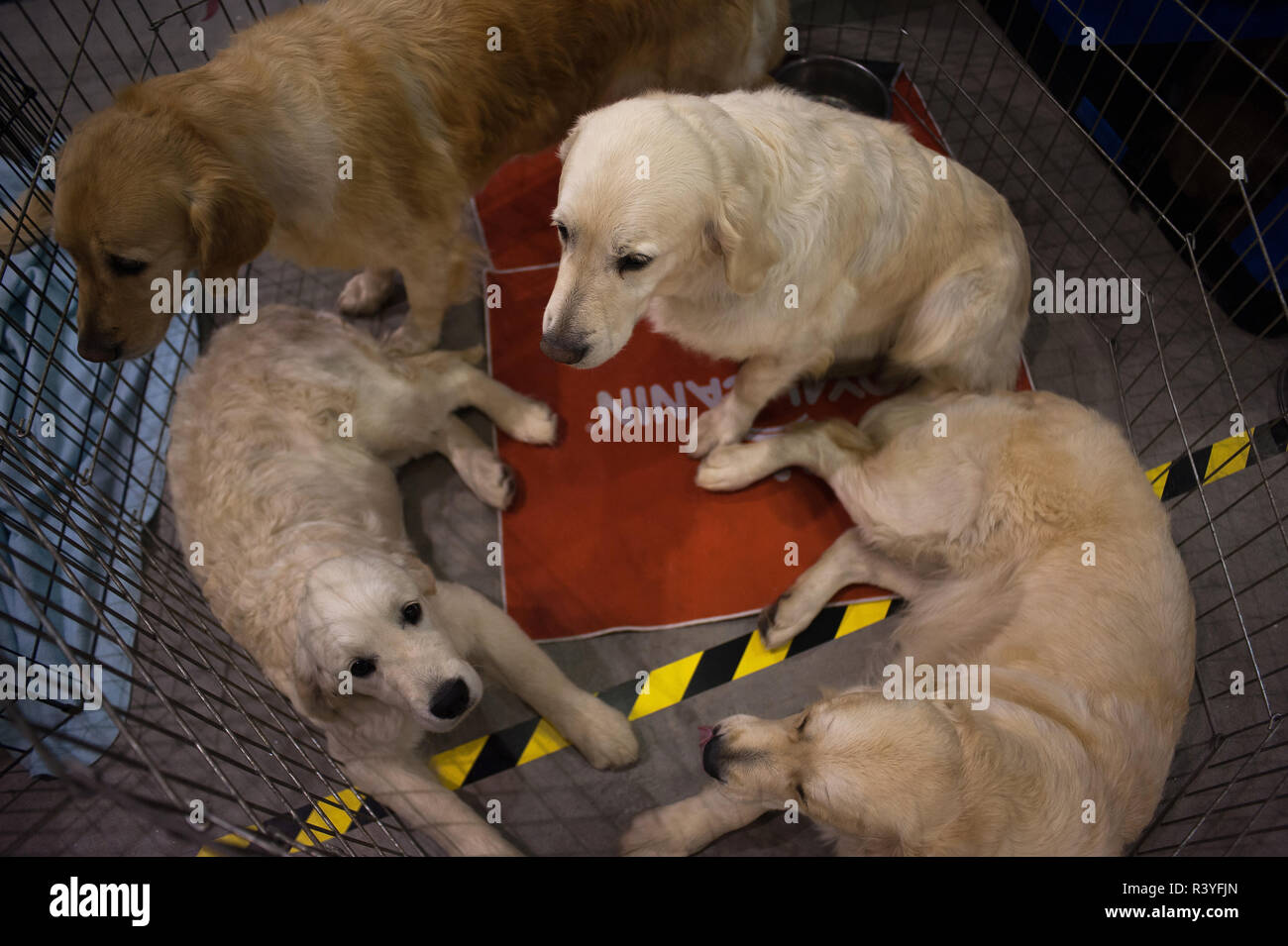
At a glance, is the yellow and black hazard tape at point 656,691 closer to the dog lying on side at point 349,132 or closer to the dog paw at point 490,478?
the dog paw at point 490,478

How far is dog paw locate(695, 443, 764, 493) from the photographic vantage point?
267 cm

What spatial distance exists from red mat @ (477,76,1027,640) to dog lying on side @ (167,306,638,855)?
0.24 metres

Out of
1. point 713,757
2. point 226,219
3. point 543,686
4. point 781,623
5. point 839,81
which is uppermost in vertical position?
point 839,81

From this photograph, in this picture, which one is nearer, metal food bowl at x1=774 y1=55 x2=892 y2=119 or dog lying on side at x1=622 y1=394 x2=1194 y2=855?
dog lying on side at x1=622 y1=394 x2=1194 y2=855

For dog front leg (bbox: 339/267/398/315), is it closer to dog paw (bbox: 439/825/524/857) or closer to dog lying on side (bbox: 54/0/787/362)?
dog lying on side (bbox: 54/0/787/362)

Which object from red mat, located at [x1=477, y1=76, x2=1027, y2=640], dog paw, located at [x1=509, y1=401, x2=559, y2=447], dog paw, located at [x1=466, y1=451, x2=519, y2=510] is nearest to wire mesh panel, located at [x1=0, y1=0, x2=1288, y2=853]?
red mat, located at [x1=477, y1=76, x2=1027, y2=640]

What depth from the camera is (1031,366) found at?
9.84 ft

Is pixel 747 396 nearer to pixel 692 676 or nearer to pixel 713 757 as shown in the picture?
Result: pixel 692 676

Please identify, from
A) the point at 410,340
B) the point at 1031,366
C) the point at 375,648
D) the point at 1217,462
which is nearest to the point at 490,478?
the point at 410,340

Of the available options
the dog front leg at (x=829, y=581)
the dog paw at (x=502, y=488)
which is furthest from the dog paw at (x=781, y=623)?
the dog paw at (x=502, y=488)

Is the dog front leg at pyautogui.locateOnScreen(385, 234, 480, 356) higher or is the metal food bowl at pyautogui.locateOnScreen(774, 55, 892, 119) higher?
the metal food bowl at pyautogui.locateOnScreen(774, 55, 892, 119)

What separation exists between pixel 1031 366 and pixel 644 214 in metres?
2.03

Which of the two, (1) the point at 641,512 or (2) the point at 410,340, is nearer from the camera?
(1) the point at 641,512
